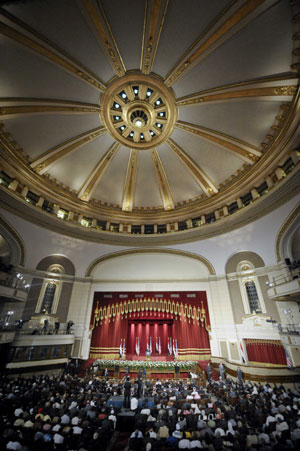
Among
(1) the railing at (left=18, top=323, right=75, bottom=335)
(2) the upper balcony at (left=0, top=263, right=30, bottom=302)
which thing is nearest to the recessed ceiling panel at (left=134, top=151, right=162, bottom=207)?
(2) the upper balcony at (left=0, top=263, right=30, bottom=302)

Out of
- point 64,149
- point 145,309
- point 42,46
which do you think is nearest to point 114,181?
point 64,149

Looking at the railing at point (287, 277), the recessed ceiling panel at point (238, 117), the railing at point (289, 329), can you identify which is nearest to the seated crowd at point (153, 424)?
the railing at point (289, 329)

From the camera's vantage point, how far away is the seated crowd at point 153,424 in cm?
498

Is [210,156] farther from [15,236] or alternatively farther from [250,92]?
[15,236]

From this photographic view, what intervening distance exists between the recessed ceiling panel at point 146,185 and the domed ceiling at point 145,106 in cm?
13

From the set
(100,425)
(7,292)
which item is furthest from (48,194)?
(100,425)

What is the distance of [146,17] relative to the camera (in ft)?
38.0

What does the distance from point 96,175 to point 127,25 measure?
11.1 meters

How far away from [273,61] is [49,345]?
24282mm

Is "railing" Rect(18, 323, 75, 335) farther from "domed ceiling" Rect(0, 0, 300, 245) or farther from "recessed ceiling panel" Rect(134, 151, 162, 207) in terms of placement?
"recessed ceiling panel" Rect(134, 151, 162, 207)

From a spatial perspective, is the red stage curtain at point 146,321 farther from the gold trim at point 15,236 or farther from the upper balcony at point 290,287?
the gold trim at point 15,236

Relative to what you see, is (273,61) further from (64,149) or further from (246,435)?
(246,435)

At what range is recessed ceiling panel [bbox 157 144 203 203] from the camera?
19.5m

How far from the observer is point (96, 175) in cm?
1966
